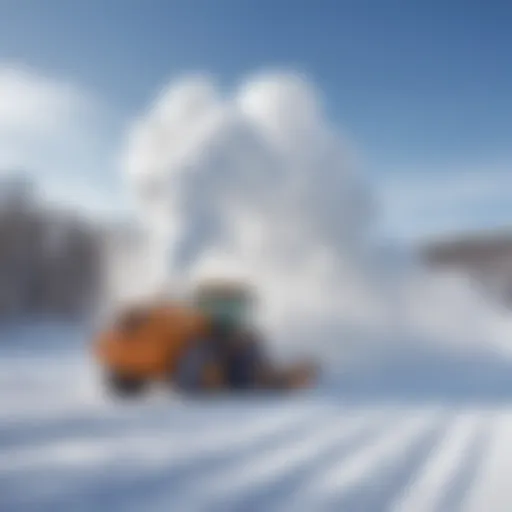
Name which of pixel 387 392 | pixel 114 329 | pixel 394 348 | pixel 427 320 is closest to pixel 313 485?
pixel 114 329

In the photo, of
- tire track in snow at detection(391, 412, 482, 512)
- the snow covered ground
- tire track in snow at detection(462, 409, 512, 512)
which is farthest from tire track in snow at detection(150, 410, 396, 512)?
tire track in snow at detection(462, 409, 512, 512)

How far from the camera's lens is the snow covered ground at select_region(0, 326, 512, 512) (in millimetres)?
2477

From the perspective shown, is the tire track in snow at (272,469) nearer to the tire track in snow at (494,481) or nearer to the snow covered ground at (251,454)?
the snow covered ground at (251,454)

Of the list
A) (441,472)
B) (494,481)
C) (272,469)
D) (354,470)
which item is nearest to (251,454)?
(272,469)

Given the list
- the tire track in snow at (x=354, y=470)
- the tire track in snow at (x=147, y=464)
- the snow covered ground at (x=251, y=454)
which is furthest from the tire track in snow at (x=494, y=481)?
the tire track in snow at (x=147, y=464)

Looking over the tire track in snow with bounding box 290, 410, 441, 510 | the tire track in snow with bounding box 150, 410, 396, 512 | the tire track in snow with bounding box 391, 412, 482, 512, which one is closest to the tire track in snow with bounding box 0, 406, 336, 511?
the tire track in snow with bounding box 150, 410, 396, 512

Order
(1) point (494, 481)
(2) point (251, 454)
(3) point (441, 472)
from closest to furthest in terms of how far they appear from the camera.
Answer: (1) point (494, 481)
(3) point (441, 472)
(2) point (251, 454)

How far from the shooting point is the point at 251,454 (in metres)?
3.14

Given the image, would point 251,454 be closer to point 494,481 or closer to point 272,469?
point 272,469

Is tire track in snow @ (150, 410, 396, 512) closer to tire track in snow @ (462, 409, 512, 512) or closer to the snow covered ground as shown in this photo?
the snow covered ground

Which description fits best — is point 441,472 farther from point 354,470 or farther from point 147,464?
point 147,464

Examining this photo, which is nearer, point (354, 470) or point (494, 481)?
point (494, 481)

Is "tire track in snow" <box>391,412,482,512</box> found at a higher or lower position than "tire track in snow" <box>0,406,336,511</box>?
lower

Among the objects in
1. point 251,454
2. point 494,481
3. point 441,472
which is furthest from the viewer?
point 251,454
